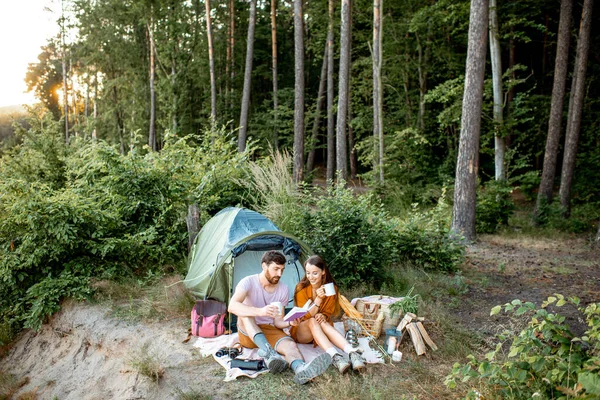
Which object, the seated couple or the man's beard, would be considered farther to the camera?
the man's beard

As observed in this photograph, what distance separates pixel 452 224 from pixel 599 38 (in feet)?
35.2

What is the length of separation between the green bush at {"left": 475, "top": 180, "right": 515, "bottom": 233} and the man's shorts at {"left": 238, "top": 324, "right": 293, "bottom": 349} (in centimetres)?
Answer: 759

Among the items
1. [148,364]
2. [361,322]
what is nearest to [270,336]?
[361,322]

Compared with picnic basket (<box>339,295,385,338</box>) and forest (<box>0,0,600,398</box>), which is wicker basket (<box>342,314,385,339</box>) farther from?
forest (<box>0,0,600,398</box>)

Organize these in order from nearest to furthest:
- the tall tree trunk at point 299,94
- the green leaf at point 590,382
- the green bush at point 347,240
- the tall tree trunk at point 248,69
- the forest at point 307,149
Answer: the green leaf at point 590,382 < the green bush at point 347,240 < the forest at point 307,149 < the tall tree trunk at point 299,94 < the tall tree trunk at point 248,69

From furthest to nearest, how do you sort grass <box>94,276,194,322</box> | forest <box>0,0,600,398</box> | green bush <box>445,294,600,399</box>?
1. forest <box>0,0,600,398</box>
2. grass <box>94,276,194,322</box>
3. green bush <box>445,294,600,399</box>

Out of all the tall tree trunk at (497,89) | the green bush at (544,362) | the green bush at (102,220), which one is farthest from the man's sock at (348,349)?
the tall tree trunk at (497,89)

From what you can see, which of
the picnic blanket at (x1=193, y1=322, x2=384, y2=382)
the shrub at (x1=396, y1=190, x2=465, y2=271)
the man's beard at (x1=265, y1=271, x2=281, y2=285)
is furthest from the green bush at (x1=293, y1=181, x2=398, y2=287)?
the man's beard at (x1=265, y1=271, x2=281, y2=285)

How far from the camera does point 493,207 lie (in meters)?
10.8

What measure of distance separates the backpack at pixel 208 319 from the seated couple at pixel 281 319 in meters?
0.55

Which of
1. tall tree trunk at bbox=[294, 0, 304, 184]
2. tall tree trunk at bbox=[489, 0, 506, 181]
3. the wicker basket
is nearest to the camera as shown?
the wicker basket

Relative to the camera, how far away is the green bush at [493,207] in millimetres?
10734

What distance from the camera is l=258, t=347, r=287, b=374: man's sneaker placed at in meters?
4.07

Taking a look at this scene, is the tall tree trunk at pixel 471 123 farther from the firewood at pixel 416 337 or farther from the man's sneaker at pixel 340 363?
the man's sneaker at pixel 340 363
